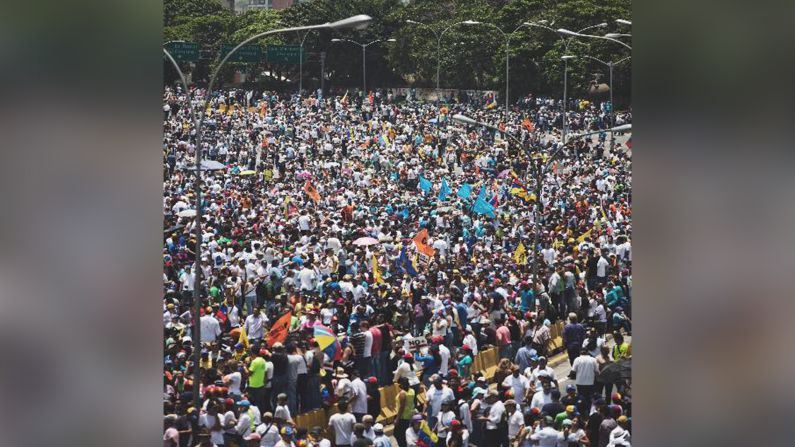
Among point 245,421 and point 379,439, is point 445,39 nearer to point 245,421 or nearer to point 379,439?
point 245,421

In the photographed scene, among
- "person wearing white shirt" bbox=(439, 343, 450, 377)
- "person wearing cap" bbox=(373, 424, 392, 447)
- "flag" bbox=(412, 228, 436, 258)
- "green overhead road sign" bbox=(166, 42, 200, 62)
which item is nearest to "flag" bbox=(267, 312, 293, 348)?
"person wearing white shirt" bbox=(439, 343, 450, 377)

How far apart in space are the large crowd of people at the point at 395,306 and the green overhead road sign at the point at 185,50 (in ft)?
73.1

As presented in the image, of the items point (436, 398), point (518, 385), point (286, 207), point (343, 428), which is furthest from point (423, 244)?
point (343, 428)

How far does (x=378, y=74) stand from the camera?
98250mm

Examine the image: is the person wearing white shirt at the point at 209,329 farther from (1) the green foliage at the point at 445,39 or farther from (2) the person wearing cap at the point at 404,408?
(1) the green foliage at the point at 445,39

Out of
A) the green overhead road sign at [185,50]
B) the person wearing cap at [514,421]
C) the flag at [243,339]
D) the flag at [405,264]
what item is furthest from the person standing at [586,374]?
the green overhead road sign at [185,50]

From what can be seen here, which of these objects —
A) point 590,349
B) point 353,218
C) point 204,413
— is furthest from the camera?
point 353,218

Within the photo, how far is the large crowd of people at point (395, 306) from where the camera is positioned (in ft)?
47.3

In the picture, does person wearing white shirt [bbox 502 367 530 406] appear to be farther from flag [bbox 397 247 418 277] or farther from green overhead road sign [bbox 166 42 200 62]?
green overhead road sign [bbox 166 42 200 62]

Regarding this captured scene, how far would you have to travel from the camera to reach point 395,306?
20.7 metres

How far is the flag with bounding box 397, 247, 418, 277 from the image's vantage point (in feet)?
84.9
